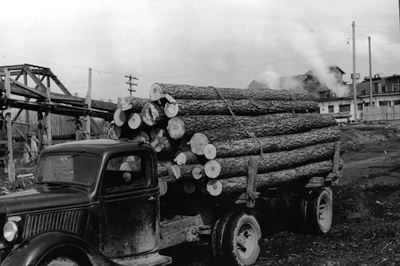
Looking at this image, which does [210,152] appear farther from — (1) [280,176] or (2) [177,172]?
(1) [280,176]

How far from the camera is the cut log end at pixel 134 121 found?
760 cm

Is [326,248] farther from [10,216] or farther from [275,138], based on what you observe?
[10,216]

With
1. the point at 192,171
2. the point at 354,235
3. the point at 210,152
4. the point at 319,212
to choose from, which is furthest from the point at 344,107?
the point at 192,171

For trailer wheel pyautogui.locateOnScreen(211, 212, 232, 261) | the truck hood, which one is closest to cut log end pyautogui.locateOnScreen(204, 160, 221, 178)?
trailer wheel pyautogui.locateOnScreen(211, 212, 232, 261)

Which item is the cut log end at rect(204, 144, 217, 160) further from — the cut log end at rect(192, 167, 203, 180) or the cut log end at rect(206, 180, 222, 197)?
the cut log end at rect(206, 180, 222, 197)

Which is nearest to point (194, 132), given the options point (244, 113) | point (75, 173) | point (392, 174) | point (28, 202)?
point (244, 113)

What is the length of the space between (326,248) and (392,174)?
27.4 ft

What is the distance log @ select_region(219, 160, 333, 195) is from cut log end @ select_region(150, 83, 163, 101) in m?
1.67

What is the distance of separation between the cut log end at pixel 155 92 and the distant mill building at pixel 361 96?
155 ft

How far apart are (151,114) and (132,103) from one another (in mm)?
430

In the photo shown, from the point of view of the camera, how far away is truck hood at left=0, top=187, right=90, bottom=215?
15.6 ft

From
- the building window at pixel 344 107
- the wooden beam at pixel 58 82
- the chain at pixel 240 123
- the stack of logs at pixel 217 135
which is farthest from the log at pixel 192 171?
the building window at pixel 344 107

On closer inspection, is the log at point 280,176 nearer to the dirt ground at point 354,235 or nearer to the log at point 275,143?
the log at point 275,143

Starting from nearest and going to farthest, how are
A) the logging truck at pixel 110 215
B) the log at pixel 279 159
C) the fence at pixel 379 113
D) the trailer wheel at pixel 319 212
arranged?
the logging truck at pixel 110 215, the log at pixel 279 159, the trailer wheel at pixel 319 212, the fence at pixel 379 113
